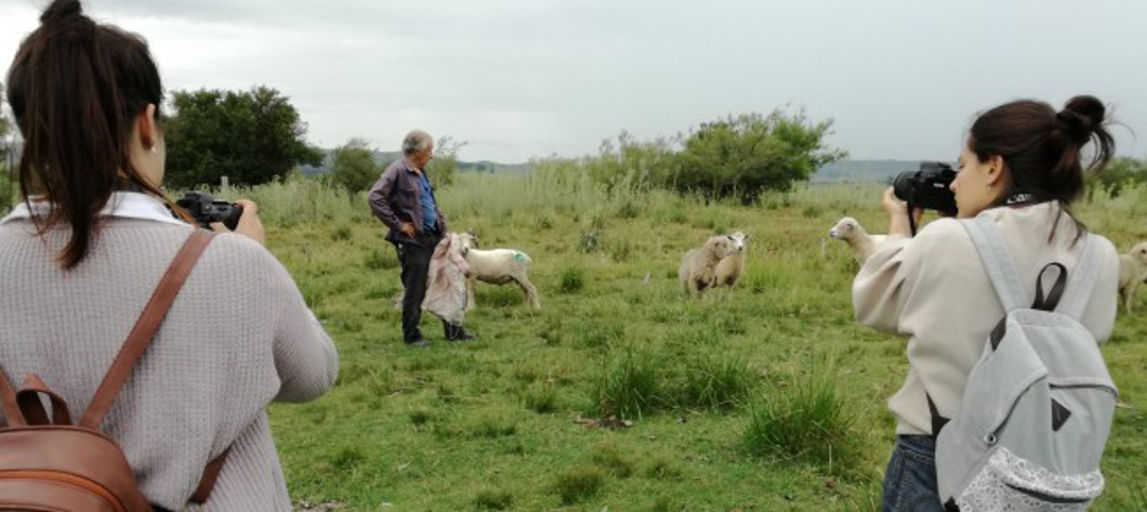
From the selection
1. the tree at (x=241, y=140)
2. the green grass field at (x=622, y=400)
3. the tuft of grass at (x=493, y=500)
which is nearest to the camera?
the tuft of grass at (x=493, y=500)

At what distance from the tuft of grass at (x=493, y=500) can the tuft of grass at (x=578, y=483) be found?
0.84 feet

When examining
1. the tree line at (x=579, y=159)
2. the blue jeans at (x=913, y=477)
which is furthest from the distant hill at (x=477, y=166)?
the blue jeans at (x=913, y=477)

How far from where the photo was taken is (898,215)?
2590 mm

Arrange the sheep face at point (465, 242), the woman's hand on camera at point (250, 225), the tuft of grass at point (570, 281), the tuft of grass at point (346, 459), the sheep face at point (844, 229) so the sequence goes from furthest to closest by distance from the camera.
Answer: the tuft of grass at point (570, 281), the sheep face at point (844, 229), the sheep face at point (465, 242), the tuft of grass at point (346, 459), the woman's hand on camera at point (250, 225)

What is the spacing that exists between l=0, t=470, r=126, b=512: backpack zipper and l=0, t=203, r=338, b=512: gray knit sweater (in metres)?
0.13

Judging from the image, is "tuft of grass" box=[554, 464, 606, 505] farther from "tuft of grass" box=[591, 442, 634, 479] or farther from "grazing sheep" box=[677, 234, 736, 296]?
"grazing sheep" box=[677, 234, 736, 296]

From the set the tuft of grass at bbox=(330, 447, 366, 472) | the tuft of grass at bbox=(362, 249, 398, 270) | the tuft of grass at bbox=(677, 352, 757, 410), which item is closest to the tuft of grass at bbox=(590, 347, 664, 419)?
the tuft of grass at bbox=(677, 352, 757, 410)

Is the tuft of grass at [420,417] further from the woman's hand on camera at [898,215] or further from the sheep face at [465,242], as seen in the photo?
the woman's hand on camera at [898,215]

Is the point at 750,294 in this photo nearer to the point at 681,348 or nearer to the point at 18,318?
the point at 681,348

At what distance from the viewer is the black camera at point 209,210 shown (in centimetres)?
185

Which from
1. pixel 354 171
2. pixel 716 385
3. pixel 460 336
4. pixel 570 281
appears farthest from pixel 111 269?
pixel 354 171

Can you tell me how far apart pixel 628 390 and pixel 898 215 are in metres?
3.48

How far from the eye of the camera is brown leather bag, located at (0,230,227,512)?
1.25 metres

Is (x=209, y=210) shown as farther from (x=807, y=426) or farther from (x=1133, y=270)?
(x=1133, y=270)
